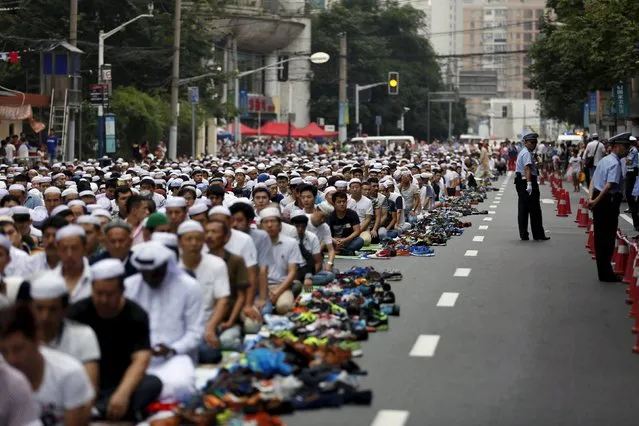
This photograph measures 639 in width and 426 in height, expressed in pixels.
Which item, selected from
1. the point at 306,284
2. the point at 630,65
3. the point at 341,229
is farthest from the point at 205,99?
the point at 306,284

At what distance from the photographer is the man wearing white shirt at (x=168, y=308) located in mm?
10445

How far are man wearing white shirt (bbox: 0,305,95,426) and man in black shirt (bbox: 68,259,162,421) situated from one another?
153cm

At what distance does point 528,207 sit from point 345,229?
4.46 m

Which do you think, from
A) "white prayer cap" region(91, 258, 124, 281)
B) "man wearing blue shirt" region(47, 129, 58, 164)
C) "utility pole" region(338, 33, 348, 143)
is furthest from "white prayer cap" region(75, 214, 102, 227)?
"utility pole" region(338, 33, 348, 143)

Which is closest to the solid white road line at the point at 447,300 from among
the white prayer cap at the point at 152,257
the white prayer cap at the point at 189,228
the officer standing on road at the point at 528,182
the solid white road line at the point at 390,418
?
the white prayer cap at the point at 189,228

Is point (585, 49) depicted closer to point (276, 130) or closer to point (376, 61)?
point (276, 130)

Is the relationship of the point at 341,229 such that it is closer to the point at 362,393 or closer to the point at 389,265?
the point at 389,265

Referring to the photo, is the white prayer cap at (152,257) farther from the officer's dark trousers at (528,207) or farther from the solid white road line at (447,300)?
the officer's dark trousers at (528,207)

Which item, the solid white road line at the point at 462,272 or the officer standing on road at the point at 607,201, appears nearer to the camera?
the officer standing on road at the point at 607,201

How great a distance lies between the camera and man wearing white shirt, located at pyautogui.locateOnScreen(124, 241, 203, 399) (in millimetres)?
10445

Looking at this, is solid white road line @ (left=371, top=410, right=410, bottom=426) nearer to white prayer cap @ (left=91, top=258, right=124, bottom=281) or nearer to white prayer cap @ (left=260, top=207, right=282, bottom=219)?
white prayer cap @ (left=91, top=258, right=124, bottom=281)

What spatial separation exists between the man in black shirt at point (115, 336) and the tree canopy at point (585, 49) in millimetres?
26214

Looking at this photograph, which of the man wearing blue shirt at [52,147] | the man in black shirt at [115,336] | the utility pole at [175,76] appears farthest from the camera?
the utility pole at [175,76]

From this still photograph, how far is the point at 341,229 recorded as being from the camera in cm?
2288
